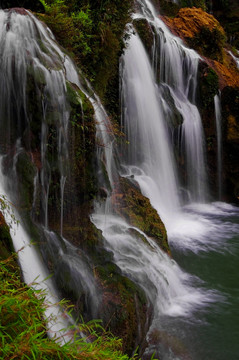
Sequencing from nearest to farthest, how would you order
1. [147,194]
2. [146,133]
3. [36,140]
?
1. [36,140]
2. [147,194]
3. [146,133]

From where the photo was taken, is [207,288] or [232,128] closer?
[207,288]

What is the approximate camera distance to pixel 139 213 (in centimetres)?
631

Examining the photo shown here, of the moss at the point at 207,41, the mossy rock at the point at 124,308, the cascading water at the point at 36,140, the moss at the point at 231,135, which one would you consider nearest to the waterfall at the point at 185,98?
the moss at the point at 231,135

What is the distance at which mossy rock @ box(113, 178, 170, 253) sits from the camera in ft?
20.0

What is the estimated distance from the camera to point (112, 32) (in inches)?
305

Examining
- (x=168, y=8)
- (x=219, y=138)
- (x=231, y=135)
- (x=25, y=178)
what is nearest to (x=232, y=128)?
(x=231, y=135)

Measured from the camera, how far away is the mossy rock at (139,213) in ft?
20.0

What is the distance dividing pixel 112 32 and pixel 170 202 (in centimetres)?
479

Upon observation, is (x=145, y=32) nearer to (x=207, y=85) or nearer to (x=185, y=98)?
(x=185, y=98)

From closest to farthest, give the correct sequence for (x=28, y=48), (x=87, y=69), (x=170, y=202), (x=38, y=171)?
1. (x=38, y=171)
2. (x=28, y=48)
3. (x=87, y=69)
4. (x=170, y=202)

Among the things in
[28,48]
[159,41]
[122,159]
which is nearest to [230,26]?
[159,41]

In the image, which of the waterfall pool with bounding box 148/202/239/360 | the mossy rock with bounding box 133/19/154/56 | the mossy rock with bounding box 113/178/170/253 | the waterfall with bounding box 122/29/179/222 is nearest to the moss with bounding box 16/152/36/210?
the mossy rock with bounding box 113/178/170/253

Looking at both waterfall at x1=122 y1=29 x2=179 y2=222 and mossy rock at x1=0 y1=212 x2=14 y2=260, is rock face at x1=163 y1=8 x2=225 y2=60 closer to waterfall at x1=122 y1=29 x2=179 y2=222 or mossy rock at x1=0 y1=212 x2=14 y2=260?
waterfall at x1=122 y1=29 x2=179 y2=222

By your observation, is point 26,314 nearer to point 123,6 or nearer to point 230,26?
point 123,6
